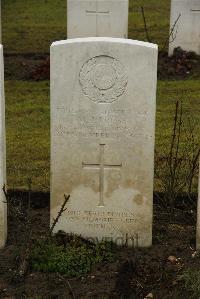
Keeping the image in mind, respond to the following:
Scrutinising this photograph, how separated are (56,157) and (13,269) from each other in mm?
962

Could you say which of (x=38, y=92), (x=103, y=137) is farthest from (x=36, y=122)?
(x=103, y=137)

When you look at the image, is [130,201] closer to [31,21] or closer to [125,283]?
[125,283]

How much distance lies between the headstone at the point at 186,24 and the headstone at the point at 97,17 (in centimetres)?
82

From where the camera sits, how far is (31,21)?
1612 centimetres

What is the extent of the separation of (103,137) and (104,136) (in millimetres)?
12

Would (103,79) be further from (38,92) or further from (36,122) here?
(38,92)

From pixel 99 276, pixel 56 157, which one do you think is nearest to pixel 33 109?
pixel 56 157

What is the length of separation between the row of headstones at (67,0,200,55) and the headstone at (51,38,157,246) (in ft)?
21.3

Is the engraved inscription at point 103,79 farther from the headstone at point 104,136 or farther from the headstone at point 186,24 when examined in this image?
the headstone at point 186,24

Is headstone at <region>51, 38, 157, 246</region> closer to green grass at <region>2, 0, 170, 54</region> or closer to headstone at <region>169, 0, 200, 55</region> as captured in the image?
headstone at <region>169, 0, 200, 55</region>

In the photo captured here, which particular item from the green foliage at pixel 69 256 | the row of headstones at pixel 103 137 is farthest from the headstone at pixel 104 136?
the green foliage at pixel 69 256

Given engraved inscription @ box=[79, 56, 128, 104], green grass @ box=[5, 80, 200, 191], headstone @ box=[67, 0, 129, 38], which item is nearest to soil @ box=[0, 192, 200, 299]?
engraved inscription @ box=[79, 56, 128, 104]

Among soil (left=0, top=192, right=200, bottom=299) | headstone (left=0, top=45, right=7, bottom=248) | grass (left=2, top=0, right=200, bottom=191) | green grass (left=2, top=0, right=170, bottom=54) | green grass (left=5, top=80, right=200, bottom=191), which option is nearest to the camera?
soil (left=0, top=192, right=200, bottom=299)

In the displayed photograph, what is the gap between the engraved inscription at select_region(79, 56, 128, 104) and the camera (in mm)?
5930
